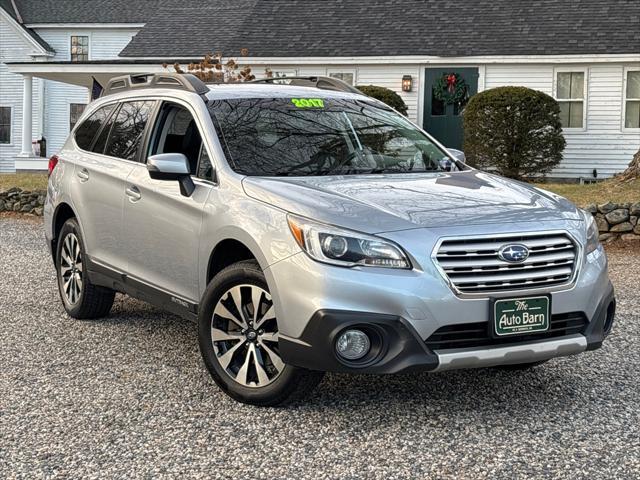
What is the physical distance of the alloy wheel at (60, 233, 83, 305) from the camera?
677 centimetres

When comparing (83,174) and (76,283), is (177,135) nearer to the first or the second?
(83,174)

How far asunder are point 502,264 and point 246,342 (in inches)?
55.4

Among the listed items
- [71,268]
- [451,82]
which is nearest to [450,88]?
[451,82]

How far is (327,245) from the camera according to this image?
166 inches

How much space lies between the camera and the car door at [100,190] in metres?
6.00

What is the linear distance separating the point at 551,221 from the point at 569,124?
17.4 meters

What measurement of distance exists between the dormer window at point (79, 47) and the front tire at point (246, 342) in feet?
102

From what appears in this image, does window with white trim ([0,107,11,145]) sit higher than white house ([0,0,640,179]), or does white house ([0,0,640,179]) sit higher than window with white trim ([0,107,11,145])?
white house ([0,0,640,179])

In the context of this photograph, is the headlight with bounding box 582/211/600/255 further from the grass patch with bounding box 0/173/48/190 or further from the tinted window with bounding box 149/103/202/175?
the grass patch with bounding box 0/173/48/190

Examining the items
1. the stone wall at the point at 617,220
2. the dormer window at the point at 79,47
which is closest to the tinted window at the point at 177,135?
the stone wall at the point at 617,220

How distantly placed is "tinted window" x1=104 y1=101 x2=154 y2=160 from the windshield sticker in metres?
1.05

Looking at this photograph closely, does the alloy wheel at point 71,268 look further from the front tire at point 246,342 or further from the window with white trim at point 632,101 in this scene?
the window with white trim at point 632,101

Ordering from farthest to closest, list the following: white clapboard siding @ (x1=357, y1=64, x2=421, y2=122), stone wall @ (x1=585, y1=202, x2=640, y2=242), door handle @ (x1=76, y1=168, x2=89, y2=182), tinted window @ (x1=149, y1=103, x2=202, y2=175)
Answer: white clapboard siding @ (x1=357, y1=64, x2=421, y2=122)
stone wall @ (x1=585, y1=202, x2=640, y2=242)
door handle @ (x1=76, y1=168, x2=89, y2=182)
tinted window @ (x1=149, y1=103, x2=202, y2=175)

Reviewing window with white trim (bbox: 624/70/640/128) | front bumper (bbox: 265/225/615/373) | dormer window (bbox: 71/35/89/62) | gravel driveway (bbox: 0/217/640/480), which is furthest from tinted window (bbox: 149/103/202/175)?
dormer window (bbox: 71/35/89/62)
